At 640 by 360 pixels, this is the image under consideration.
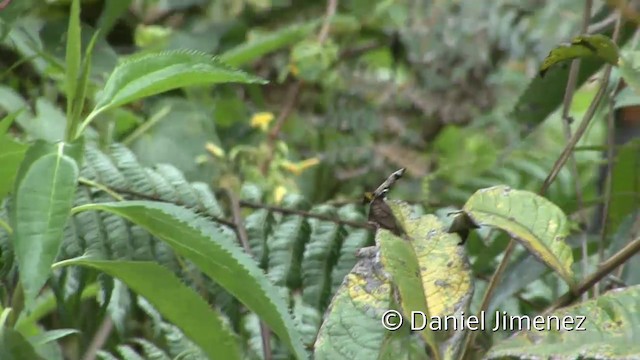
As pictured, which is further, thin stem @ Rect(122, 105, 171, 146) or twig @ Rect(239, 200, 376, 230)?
thin stem @ Rect(122, 105, 171, 146)

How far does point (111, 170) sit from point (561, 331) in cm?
50

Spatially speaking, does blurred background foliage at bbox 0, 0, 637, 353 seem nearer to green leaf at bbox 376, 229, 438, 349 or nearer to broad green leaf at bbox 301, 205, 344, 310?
broad green leaf at bbox 301, 205, 344, 310

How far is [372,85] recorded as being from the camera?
168 cm

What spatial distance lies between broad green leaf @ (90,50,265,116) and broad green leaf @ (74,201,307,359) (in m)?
0.08

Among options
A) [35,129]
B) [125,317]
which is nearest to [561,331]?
[125,317]

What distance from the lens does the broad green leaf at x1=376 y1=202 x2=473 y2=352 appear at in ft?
1.88

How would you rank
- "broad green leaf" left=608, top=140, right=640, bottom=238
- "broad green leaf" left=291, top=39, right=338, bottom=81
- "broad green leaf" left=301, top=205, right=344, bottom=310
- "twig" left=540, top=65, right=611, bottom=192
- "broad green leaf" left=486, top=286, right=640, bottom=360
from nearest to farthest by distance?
"broad green leaf" left=486, top=286, right=640, bottom=360, "twig" left=540, top=65, right=611, bottom=192, "broad green leaf" left=301, top=205, right=344, bottom=310, "broad green leaf" left=608, top=140, right=640, bottom=238, "broad green leaf" left=291, top=39, right=338, bottom=81

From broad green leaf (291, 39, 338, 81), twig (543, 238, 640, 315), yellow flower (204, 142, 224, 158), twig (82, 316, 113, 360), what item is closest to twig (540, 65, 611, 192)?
twig (543, 238, 640, 315)

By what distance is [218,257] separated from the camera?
574mm

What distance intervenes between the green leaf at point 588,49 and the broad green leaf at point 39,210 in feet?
1.14

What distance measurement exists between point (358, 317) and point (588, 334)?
0.44 feet

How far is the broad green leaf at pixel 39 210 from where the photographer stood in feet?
1.71

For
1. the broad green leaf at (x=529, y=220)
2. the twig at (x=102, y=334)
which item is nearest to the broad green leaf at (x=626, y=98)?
the broad green leaf at (x=529, y=220)

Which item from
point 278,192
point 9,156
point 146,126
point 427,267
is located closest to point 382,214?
point 427,267
